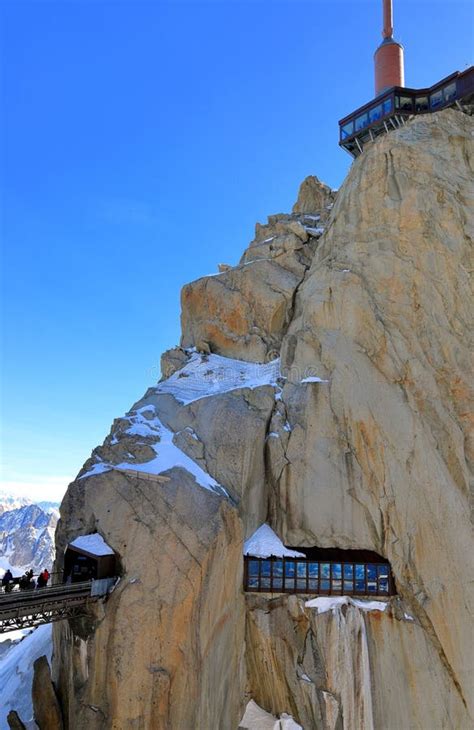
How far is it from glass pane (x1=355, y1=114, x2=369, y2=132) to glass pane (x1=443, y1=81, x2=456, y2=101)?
24.5 feet

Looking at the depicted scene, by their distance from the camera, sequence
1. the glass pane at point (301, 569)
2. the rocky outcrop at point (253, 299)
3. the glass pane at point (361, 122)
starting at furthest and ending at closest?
the glass pane at point (361, 122), the rocky outcrop at point (253, 299), the glass pane at point (301, 569)

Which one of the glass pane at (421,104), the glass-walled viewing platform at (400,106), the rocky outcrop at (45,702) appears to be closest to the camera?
the rocky outcrop at (45,702)

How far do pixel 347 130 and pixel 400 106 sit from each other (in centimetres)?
589

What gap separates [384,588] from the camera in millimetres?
29734

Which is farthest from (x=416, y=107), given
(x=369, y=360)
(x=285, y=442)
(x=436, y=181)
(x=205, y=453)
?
(x=205, y=453)

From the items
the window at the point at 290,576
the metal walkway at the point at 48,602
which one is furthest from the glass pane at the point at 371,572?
the metal walkway at the point at 48,602

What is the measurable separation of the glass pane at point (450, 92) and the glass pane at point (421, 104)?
181 centimetres

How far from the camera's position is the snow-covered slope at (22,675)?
1314 inches

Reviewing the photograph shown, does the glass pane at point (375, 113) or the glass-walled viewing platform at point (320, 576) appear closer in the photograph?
the glass-walled viewing platform at point (320, 576)

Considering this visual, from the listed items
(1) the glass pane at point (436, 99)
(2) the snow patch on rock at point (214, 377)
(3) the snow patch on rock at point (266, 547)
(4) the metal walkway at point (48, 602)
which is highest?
(1) the glass pane at point (436, 99)

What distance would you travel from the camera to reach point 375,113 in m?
50.4

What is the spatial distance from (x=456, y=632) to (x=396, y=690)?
15.3 ft

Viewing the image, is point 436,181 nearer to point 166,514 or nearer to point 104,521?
point 166,514

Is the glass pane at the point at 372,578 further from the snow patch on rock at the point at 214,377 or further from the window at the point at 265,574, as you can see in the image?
the snow patch on rock at the point at 214,377
